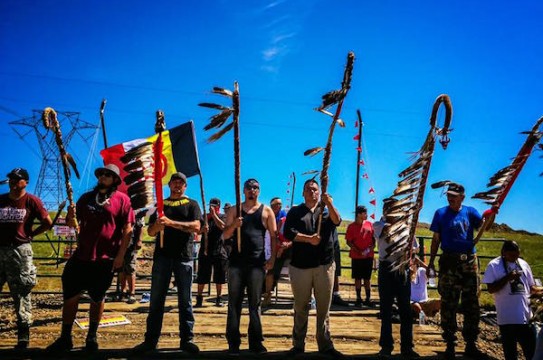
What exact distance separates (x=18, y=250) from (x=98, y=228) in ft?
3.68

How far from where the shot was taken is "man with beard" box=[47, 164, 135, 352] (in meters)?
4.23

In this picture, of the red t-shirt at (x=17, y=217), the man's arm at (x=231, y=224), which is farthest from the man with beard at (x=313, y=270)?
the red t-shirt at (x=17, y=217)

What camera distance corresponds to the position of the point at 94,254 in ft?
13.9

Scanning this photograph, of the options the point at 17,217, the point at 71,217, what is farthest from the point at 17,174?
the point at 71,217

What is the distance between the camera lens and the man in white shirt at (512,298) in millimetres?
4555

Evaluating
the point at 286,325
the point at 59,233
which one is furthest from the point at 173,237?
the point at 59,233

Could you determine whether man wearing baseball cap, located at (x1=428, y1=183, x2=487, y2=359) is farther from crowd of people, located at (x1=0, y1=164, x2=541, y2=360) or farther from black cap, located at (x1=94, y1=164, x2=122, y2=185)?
black cap, located at (x1=94, y1=164, x2=122, y2=185)

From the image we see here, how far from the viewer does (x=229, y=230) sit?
454 cm

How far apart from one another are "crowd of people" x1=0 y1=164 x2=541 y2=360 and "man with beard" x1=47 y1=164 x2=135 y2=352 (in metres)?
0.01

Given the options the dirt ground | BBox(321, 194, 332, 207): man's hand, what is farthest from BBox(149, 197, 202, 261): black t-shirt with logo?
BBox(321, 194, 332, 207): man's hand

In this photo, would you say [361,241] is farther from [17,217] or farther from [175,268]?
[17,217]

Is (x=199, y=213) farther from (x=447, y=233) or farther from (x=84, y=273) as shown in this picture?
(x=447, y=233)

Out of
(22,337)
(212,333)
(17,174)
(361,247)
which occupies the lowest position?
(212,333)

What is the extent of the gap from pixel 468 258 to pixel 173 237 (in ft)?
12.2
